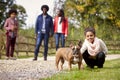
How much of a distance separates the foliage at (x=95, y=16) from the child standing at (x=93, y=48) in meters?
26.0

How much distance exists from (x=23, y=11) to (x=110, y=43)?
3086 centimetres

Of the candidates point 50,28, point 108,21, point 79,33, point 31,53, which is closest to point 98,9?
point 108,21

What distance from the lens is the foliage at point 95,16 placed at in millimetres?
38188

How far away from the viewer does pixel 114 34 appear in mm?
41312

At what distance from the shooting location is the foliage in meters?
38.2

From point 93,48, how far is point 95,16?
94.3 ft

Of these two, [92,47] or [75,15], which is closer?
[92,47]

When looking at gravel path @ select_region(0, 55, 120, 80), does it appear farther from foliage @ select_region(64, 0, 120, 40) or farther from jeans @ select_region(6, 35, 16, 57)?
foliage @ select_region(64, 0, 120, 40)

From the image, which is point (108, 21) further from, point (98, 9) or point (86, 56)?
point (86, 56)

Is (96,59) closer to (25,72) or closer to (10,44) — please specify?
(25,72)

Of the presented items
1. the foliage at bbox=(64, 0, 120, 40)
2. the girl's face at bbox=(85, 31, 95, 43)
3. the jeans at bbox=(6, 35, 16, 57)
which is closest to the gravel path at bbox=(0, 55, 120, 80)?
the girl's face at bbox=(85, 31, 95, 43)

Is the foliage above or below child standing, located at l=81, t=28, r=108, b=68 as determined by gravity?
above

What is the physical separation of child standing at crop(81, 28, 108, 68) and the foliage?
25953mm

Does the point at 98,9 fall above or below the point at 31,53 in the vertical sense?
above
